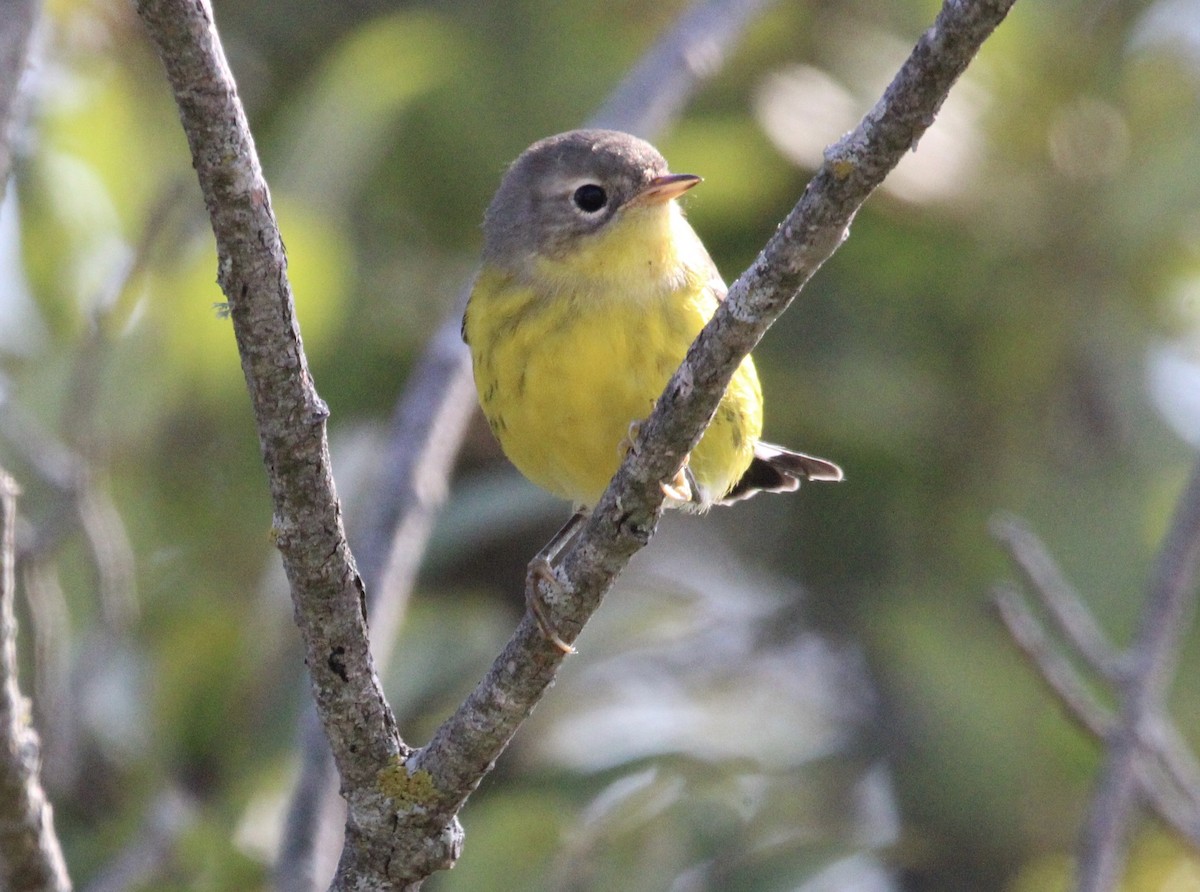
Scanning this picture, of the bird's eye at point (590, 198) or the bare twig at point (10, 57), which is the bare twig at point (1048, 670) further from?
the bare twig at point (10, 57)

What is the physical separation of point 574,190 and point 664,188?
12.4 inches

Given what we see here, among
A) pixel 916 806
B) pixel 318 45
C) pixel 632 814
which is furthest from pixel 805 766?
pixel 318 45

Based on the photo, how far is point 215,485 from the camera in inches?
199

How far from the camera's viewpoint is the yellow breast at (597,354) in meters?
3.61

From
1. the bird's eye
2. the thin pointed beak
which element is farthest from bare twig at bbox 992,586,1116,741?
the bird's eye

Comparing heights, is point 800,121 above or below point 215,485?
above

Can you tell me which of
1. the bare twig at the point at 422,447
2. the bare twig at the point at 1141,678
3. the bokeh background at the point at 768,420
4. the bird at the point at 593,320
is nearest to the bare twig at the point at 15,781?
the bare twig at the point at 422,447

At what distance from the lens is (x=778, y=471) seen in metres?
4.66

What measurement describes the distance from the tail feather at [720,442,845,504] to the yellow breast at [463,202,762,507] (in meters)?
0.59

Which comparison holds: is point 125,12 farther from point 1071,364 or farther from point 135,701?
point 1071,364

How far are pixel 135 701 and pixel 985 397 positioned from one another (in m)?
3.23

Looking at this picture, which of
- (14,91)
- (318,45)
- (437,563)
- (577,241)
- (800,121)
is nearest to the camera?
(14,91)

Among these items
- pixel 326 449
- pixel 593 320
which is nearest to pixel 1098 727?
pixel 593 320

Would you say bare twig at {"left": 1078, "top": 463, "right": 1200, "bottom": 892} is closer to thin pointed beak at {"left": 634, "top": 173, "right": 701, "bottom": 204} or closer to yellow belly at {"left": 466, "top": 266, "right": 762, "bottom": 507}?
yellow belly at {"left": 466, "top": 266, "right": 762, "bottom": 507}
